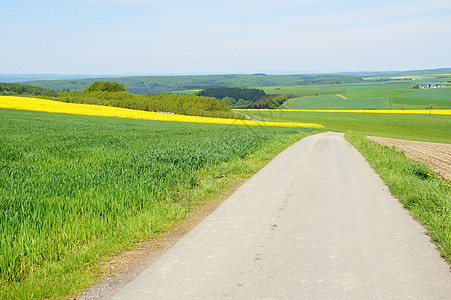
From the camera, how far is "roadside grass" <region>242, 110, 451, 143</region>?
191ft

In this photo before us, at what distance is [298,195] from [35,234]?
20.1ft

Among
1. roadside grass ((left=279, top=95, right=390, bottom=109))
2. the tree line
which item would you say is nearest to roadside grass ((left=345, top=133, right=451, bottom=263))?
the tree line

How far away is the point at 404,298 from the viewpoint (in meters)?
3.96

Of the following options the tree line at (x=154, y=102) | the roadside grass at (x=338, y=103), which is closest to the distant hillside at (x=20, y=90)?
the tree line at (x=154, y=102)

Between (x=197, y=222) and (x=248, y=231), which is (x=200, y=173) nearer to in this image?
(x=197, y=222)

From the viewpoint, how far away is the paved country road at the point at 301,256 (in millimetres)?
4168

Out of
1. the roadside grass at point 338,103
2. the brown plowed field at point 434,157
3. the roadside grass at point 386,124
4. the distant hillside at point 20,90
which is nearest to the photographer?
the brown plowed field at point 434,157

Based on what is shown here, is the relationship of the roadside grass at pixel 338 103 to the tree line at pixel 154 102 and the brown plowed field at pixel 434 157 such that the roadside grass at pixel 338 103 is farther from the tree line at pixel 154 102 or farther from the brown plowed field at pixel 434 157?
the brown plowed field at pixel 434 157

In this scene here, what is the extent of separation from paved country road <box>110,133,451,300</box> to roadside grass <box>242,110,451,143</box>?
50.2m

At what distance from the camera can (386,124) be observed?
67.8 m

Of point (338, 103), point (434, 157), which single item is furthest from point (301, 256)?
point (338, 103)

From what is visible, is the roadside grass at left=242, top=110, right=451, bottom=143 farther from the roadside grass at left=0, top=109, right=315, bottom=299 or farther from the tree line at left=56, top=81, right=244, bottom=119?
the roadside grass at left=0, top=109, right=315, bottom=299

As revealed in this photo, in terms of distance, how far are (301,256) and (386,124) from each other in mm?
68776

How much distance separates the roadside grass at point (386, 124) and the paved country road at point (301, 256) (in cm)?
5020
